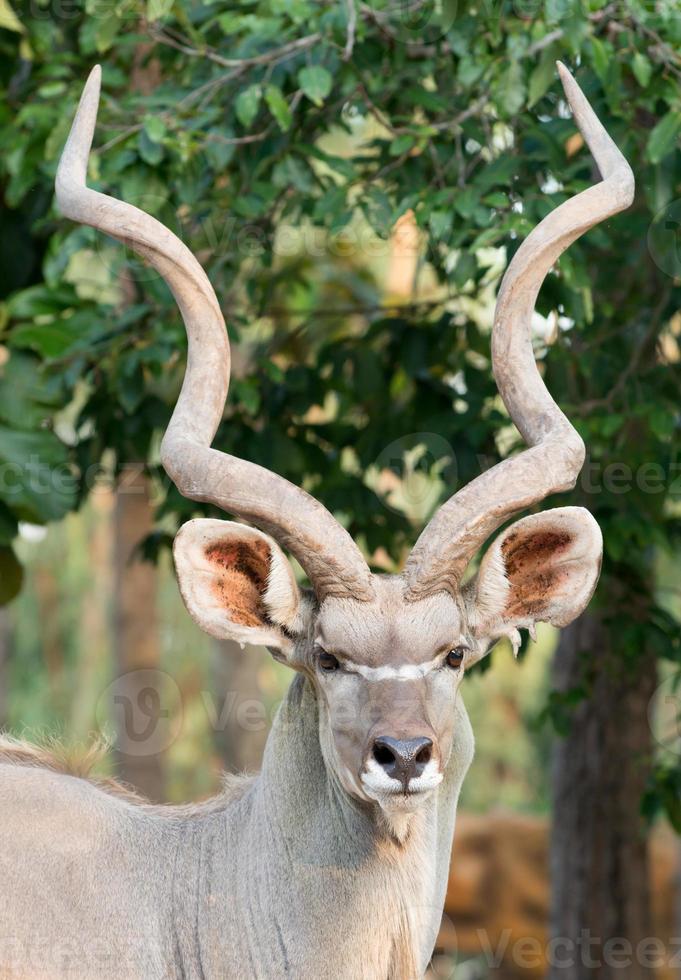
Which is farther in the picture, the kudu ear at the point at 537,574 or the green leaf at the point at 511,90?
the green leaf at the point at 511,90

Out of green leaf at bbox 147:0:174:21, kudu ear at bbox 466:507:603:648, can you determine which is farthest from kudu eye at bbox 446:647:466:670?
green leaf at bbox 147:0:174:21

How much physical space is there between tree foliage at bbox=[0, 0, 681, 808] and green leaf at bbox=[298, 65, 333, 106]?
0.6 inches

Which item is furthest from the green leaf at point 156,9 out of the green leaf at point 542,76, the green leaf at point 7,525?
the green leaf at point 7,525

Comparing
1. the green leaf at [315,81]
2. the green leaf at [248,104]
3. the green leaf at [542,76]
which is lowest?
the green leaf at [248,104]

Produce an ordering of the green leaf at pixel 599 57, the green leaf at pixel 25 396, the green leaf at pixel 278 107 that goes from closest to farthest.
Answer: the green leaf at pixel 599 57
the green leaf at pixel 278 107
the green leaf at pixel 25 396

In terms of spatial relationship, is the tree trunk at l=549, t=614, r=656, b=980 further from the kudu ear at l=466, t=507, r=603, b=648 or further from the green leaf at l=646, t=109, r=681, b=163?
the kudu ear at l=466, t=507, r=603, b=648

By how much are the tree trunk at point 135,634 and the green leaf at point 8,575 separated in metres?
3.44

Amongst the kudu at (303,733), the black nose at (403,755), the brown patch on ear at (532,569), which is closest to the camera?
the black nose at (403,755)

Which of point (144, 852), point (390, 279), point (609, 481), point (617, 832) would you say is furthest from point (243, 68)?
point (390, 279)

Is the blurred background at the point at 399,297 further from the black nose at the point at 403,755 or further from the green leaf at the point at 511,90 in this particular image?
the black nose at the point at 403,755

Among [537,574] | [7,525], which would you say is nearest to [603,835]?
[7,525]

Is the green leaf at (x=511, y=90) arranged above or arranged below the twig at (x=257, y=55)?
above

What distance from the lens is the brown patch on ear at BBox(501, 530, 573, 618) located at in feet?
15.0

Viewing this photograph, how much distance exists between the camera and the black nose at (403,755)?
155 inches
